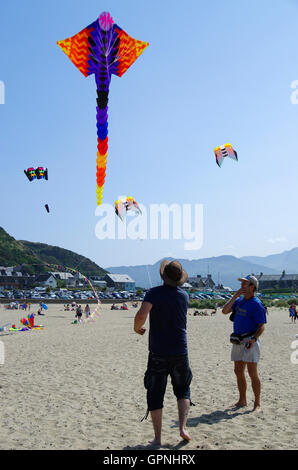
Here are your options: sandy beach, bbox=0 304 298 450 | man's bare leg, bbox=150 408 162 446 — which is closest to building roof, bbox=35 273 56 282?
sandy beach, bbox=0 304 298 450

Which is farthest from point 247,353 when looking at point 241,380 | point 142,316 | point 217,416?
point 142,316

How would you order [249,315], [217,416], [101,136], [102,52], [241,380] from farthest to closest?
[101,136], [102,52], [241,380], [249,315], [217,416]

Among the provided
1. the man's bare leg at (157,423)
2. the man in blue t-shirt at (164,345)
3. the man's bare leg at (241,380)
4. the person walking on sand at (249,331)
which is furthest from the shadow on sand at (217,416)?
the man in blue t-shirt at (164,345)

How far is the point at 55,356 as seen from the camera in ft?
35.4

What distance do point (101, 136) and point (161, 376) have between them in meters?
12.7

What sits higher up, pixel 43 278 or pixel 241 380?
pixel 241 380

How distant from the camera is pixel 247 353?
5422mm

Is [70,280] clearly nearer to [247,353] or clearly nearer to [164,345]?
[247,353]

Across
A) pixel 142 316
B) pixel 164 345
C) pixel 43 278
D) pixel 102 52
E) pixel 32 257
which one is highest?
pixel 102 52

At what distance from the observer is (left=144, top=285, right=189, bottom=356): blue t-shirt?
4082mm

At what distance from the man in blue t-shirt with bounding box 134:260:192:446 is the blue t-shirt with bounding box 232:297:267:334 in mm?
1544

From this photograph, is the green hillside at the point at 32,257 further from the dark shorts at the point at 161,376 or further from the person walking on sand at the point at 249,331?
the dark shorts at the point at 161,376
